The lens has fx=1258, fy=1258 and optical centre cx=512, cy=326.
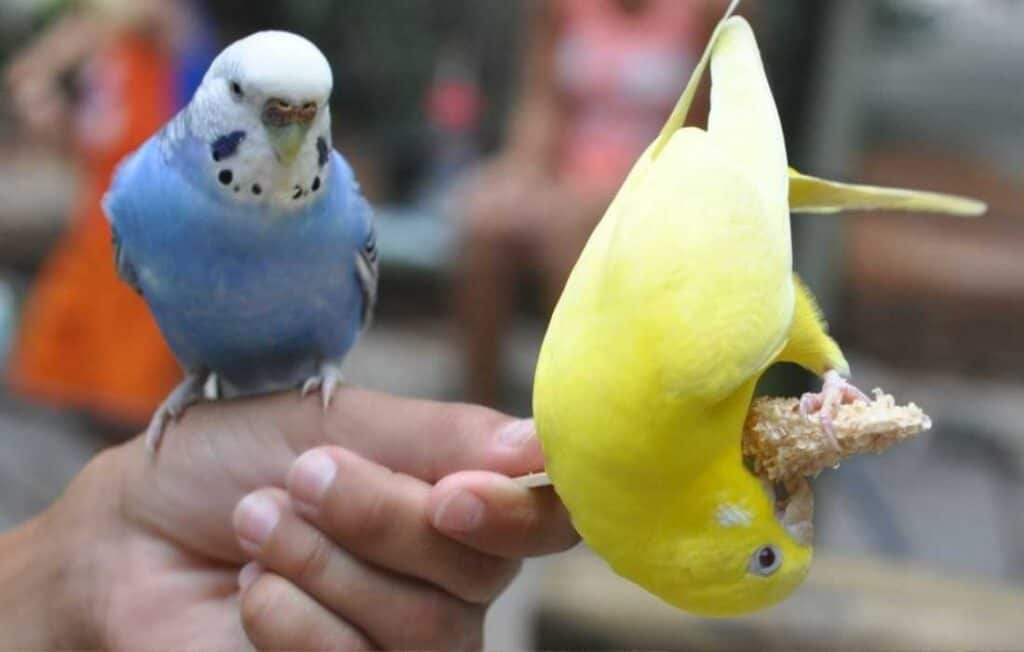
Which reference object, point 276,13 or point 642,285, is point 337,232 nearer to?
point 642,285

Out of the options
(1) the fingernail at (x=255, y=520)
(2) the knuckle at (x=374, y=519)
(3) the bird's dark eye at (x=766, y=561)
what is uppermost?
(3) the bird's dark eye at (x=766, y=561)

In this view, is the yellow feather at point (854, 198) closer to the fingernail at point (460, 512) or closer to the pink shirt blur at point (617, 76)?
the fingernail at point (460, 512)

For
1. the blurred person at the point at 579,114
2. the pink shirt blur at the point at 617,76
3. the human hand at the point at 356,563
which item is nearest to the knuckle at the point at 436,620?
the human hand at the point at 356,563

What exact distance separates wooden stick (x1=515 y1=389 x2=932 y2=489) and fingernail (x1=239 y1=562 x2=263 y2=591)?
36 cm

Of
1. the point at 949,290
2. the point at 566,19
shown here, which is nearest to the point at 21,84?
the point at 566,19

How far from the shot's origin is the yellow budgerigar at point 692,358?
485 mm

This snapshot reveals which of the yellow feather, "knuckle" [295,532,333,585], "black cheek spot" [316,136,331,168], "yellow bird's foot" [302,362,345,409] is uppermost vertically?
the yellow feather

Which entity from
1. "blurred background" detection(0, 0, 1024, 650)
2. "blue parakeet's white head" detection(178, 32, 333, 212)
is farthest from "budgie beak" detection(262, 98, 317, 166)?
"blurred background" detection(0, 0, 1024, 650)

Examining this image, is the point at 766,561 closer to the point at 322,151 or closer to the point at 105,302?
the point at 322,151

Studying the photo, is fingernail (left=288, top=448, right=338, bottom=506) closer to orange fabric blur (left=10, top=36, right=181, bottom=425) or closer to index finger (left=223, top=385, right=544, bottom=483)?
index finger (left=223, top=385, right=544, bottom=483)

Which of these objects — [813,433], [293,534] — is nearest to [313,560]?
[293,534]

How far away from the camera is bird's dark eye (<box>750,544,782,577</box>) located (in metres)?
0.54

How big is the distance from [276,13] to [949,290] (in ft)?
5.29

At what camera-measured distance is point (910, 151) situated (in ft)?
9.18
